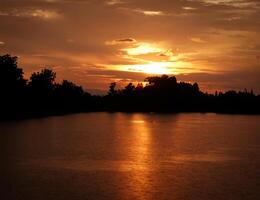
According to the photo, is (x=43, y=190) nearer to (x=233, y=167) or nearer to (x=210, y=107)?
(x=233, y=167)

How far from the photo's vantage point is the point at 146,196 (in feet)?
73.7

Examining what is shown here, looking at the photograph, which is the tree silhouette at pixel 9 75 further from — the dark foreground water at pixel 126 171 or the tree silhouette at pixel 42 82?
the dark foreground water at pixel 126 171

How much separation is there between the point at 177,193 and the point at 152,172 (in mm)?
6219

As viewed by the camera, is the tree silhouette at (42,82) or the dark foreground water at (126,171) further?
the tree silhouette at (42,82)

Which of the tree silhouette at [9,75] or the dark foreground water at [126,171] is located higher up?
the tree silhouette at [9,75]

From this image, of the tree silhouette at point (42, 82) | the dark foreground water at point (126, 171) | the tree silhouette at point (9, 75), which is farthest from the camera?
the tree silhouette at point (42, 82)

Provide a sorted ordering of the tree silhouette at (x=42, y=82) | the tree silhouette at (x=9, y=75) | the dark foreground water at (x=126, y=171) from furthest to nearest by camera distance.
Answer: the tree silhouette at (x=42, y=82)
the tree silhouette at (x=9, y=75)
the dark foreground water at (x=126, y=171)

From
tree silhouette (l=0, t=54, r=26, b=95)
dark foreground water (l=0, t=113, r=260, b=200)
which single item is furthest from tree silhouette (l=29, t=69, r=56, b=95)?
dark foreground water (l=0, t=113, r=260, b=200)

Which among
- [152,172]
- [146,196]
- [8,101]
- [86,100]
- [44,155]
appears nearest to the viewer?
[146,196]

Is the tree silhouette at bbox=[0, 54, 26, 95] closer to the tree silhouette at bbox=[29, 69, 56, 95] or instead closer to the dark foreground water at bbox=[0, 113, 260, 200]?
the tree silhouette at bbox=[29, 69, 56, 95]

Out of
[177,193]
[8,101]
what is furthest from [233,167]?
[8,101]

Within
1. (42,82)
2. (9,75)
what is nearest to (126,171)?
(9,75)

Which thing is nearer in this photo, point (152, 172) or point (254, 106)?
point (152, 172)

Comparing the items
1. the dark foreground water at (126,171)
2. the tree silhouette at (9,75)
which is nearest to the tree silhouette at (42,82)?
the tree silhouette at (9,75)
